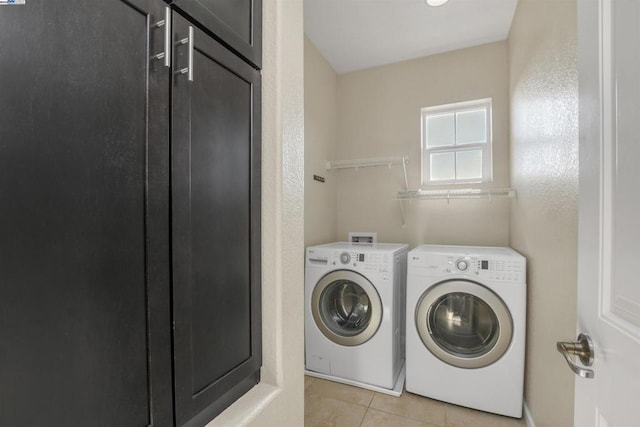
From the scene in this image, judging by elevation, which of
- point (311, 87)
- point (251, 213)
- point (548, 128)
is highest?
point (311, 87)

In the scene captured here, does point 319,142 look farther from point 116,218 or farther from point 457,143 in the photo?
point 116,218

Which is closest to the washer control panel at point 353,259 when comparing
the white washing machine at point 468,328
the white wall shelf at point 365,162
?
the white washing machine at point 468,328

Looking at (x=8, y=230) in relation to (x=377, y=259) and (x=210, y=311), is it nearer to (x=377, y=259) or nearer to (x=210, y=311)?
(x=210, y=311)

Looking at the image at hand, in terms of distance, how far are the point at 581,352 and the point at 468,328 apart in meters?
1.41

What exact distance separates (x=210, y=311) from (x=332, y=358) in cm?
161

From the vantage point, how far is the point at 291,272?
1.03 meters

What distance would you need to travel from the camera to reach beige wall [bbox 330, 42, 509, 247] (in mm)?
2465

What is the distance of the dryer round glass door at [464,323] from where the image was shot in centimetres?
171

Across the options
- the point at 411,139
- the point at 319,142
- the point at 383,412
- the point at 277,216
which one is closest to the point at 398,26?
the point at 411,139

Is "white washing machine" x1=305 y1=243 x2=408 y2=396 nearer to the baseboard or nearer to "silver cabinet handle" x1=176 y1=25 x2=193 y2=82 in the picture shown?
the baseboard

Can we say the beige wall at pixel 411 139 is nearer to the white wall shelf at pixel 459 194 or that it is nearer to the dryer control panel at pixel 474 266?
the white wall shelf at pixel 459 194

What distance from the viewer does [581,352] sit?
60 centimetres

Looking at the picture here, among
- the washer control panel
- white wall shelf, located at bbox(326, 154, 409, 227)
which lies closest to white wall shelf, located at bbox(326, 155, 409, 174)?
white wall shelf, located at bbox(326, 154, 409, 227)

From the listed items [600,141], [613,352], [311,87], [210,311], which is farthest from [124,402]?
[311,87]
